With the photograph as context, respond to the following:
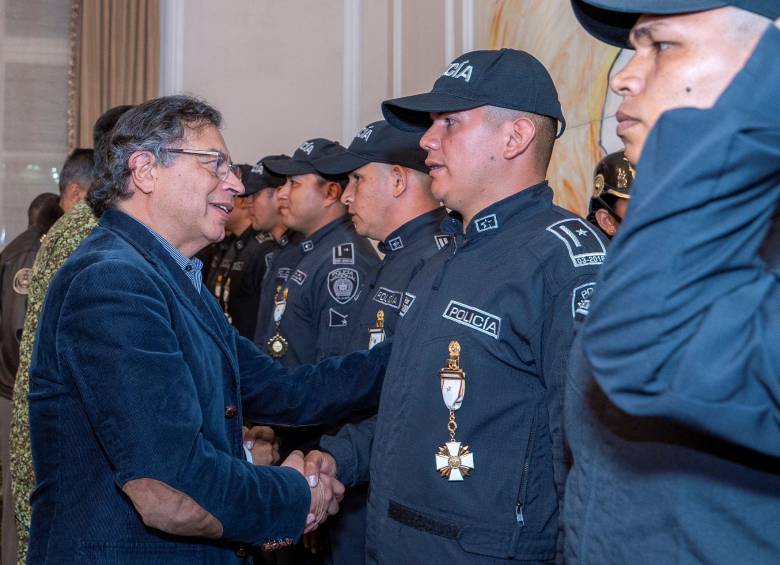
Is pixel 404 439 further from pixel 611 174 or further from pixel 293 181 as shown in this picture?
pixel 293 181

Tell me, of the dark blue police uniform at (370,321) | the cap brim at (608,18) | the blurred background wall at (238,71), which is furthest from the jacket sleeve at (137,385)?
the blurred background wall at (238,71)

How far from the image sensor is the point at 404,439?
1830mm

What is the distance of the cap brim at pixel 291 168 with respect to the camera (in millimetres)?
4250

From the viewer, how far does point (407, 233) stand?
3102mm

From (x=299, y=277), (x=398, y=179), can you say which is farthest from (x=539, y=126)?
(x=299, y=277)

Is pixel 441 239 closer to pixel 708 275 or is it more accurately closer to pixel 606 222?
pixel 606 222

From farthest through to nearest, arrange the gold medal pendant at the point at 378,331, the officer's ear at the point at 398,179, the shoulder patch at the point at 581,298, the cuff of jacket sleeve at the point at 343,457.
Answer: the officer's ear at the point at 398,179
the gold medal pendant at the point at 378,331
the cuff of jacket sleeve at the point at 343,457
the shoulder patch at the point at 581,298

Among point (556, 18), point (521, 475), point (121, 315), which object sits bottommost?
point (521, 475)

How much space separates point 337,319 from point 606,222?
1167 mm

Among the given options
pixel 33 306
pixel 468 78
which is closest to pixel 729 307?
pixel 468 78

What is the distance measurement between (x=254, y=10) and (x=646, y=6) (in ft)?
19.1

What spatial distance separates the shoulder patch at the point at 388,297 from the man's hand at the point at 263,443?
0.76 m

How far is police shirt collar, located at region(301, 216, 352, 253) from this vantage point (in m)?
3.90

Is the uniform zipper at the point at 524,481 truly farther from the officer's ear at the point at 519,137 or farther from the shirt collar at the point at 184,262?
the shirt collar at the point at 184,262
